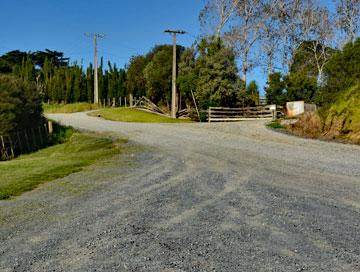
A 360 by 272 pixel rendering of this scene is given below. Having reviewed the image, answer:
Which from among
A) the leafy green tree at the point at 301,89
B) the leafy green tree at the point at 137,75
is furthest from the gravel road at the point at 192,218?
the leafy green tree at the point at 137,75

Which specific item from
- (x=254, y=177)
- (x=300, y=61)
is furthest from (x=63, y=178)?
(x=300, y=61)

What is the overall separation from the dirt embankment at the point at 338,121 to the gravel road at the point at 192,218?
6.74m

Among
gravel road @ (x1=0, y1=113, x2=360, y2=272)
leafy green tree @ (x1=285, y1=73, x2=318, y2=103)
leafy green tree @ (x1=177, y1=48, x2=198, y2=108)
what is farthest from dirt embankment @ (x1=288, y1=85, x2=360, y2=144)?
leafy green tree @ (x1=177, y1=48, x2=198, y2=108)

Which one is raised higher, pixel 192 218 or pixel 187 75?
pixel 187 75

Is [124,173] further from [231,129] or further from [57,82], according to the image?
[57,82]

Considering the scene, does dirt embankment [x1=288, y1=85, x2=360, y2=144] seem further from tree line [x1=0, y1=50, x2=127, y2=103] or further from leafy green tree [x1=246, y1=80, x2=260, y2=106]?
tree line [x1=0, y1=50, x2=127, y2=103]

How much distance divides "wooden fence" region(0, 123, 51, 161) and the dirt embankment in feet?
46.3

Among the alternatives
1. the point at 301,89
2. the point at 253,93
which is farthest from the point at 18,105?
the point at 301,89

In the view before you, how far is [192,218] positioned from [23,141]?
1904cm

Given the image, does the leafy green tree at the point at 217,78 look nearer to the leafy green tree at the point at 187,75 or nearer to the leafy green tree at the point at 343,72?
the leafy green tree at the point at 187,75

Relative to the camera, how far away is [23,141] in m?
24.0

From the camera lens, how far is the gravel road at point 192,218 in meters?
5.32

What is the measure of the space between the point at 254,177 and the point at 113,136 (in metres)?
13.0

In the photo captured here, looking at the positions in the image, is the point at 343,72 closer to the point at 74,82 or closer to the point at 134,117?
the point at 134,117
